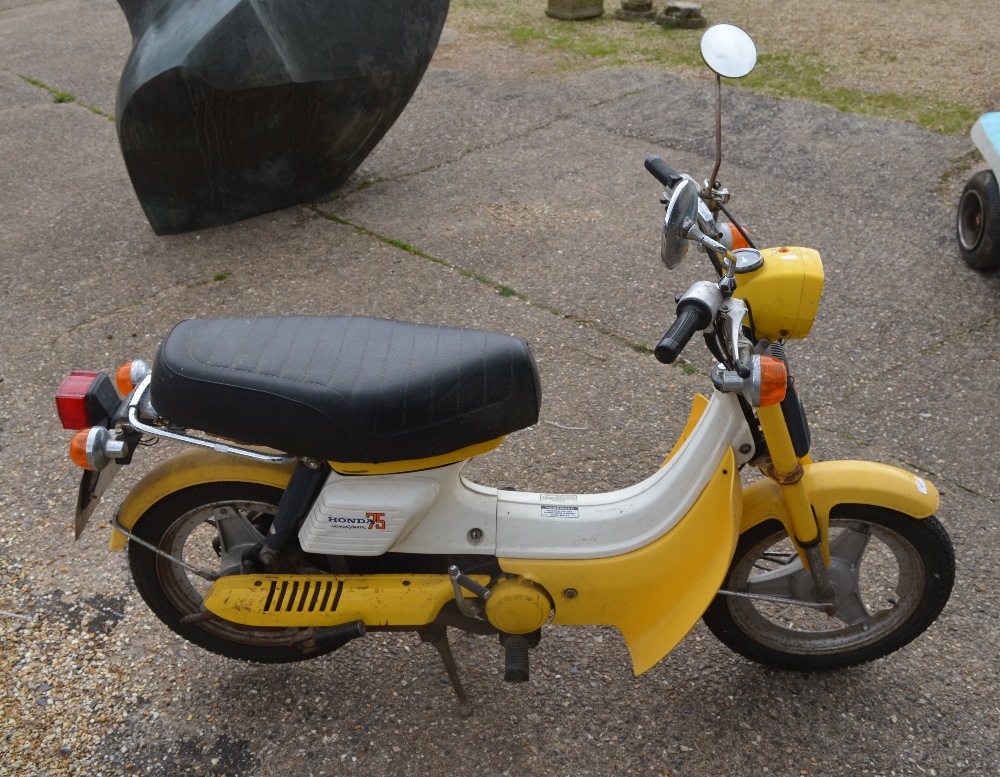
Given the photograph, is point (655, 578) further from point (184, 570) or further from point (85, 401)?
point (85, 401)

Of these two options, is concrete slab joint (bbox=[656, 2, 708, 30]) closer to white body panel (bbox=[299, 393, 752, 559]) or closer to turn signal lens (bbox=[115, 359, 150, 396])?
white body panel (bbox=[299, 393, 752, 559])

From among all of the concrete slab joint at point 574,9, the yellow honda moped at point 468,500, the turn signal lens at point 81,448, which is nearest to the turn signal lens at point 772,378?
the yellow honda moped at point 468,500

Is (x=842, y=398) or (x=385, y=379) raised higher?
(x=385, y=379)

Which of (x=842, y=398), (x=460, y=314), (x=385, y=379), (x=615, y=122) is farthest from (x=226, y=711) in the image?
(x=615, y=122)

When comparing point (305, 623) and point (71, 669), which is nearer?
point (305, 623)

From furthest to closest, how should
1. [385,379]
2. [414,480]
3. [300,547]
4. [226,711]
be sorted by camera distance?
[226,711]
[300,547]
[414,480]
[385,379]

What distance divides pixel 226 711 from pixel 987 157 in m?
4.25

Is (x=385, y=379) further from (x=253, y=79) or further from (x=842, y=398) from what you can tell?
(x=253, y=79)

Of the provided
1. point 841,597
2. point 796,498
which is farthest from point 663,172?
point 841,597

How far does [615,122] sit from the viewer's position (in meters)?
6.68

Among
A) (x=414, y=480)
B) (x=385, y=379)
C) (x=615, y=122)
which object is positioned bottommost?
(x=615, y=122)

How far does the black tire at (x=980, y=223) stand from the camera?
4.54 meters

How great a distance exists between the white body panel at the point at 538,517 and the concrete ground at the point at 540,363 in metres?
0.52

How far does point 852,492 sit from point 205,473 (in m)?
1.59
